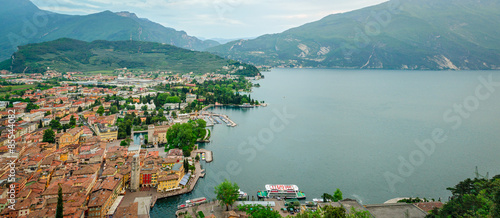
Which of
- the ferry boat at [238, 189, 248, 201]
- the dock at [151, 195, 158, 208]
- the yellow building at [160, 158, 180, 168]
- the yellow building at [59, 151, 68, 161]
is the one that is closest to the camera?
the dock at [151, 195, 158, 208]

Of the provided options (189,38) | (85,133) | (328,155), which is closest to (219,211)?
(328,155)

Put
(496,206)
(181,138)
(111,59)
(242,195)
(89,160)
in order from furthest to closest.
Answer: (111,59) < (181,138) < (89,160) < (242,195) < (496,206)

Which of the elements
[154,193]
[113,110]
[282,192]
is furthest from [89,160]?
[113,110]

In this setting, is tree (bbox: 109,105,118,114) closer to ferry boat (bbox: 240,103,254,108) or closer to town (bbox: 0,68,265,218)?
town (bbox: 0,68,265,218)

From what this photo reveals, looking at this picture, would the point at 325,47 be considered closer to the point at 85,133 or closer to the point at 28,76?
the point at 28,76

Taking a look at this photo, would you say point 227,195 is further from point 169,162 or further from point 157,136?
point 157,136

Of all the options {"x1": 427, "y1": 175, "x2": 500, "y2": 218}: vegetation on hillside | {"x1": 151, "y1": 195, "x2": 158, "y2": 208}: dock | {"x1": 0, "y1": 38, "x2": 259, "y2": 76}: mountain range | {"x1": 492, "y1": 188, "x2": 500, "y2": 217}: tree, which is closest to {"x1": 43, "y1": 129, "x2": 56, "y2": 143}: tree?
{"x1": 151, "y1": 195, "x2": 158, "y2": 208}: dock
